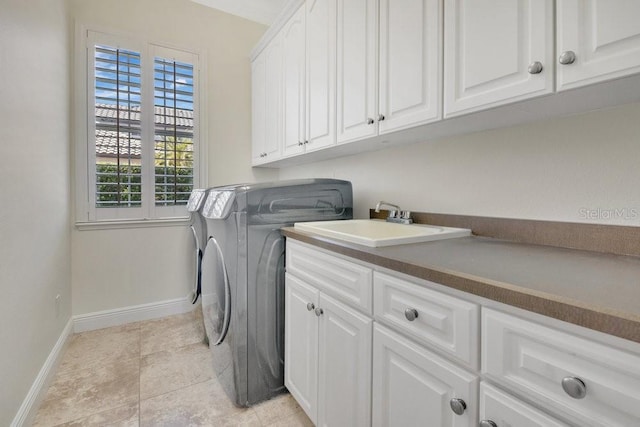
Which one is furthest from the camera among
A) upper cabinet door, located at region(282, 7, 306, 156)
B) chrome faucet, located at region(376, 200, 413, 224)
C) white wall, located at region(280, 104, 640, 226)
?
upper cabinet door, located at region(282, 7, 306, 156)

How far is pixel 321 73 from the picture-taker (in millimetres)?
1771

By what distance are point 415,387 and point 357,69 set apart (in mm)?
1372

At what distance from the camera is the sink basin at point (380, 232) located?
1079 mm

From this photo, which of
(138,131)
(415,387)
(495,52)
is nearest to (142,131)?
(138,131)

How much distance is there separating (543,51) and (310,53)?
4.53ft

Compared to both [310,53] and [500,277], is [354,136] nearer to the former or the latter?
[310,53]

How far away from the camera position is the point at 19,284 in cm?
134

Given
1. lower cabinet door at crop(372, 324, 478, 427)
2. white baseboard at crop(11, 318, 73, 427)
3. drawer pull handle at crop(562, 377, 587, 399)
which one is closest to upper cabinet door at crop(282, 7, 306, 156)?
lower cabinet door at crop(372, 324, 478, 427)

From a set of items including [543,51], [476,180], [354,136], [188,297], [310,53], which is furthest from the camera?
[188,297]

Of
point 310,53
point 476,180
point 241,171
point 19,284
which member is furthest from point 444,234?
point 241,171

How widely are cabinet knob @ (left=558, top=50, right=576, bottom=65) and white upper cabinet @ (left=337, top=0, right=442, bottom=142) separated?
0.38 meters

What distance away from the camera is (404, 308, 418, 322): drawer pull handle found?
82 centimetres

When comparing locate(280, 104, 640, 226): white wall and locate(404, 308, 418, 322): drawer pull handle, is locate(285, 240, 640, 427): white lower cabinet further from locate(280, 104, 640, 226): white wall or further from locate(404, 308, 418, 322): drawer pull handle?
locate(280, 104, 640, 226): white wall

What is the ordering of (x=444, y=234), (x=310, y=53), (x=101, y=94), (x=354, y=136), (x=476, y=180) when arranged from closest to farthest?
(x=444, y=234) → (x=476, y=180) → (x=354, y=136) → (x=310, y=53) → (x=101, y=94)
